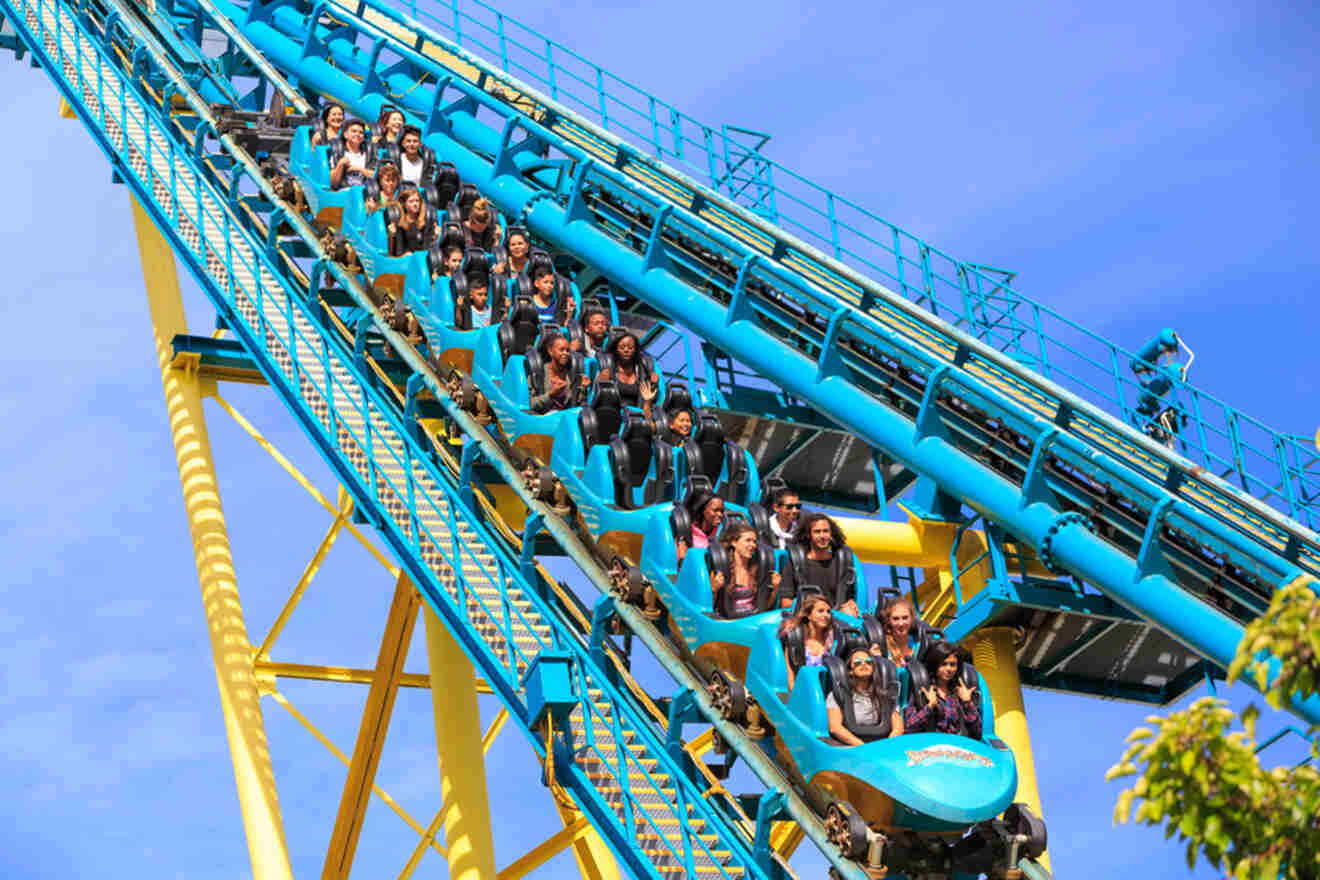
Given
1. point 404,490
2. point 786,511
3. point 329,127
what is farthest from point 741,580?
point 329,127

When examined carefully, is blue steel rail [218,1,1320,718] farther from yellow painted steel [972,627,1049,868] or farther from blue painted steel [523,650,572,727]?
blue painted steel [523,650,572,727]

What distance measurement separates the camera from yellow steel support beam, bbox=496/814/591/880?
1095 cm

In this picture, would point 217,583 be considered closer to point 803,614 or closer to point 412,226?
point 412,226

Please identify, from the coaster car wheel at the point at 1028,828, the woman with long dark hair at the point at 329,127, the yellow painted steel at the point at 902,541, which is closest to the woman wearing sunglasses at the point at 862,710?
→ the coaster car wheel at the point at 1028,828

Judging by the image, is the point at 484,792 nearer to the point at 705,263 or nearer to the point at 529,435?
the point at 529,435

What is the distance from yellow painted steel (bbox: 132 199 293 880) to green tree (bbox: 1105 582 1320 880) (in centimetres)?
785

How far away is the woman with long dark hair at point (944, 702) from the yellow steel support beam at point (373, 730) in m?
4.79

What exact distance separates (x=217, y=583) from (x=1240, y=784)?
29.9 ft

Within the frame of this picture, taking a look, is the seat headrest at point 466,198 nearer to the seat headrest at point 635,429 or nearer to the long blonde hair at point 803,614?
the seat headrest at point 635,429

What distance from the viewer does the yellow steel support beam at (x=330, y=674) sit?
12.4 meters

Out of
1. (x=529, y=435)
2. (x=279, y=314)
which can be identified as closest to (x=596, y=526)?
(x=529, y=435)

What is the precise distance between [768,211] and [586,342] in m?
3.94

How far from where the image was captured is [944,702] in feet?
26.2

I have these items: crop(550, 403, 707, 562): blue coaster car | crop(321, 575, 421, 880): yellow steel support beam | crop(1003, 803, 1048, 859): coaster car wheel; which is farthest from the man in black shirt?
crop(321, 575, 421, 880): yellow steel support beam
